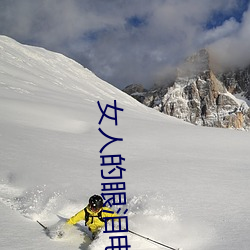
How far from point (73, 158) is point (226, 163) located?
187 inches

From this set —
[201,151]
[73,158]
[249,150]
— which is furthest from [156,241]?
[249,150]

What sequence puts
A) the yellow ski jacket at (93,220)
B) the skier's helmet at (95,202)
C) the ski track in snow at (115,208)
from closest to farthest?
the ski track in snow at (115,208), the skier's helmet at (95,202), the yellow ski jacket at (93,220)

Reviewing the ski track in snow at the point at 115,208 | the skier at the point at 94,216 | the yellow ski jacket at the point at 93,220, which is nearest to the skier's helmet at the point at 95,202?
the skier at the point at 94,216

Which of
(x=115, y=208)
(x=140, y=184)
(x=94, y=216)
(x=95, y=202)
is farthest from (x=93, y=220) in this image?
(x=140, y=184)

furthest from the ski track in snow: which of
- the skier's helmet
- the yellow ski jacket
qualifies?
the skier's helmet

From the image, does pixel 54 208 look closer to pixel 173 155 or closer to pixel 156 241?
pixel 156 241

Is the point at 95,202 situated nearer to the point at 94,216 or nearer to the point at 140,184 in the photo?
the point at 94,216

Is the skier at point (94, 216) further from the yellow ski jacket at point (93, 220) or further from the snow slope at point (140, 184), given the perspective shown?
the snow slope at point (140, 184)

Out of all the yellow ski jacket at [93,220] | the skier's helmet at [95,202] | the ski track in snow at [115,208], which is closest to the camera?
the ski track in snow at [115,208]

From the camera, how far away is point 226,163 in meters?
9.65

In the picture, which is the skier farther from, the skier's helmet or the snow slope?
the snow slope

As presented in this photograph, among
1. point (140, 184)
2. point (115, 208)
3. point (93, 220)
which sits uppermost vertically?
point (140, 184)

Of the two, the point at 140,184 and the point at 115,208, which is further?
the point at 140,184

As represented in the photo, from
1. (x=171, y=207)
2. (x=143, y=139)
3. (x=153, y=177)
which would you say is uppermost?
(x=143, y=139)
